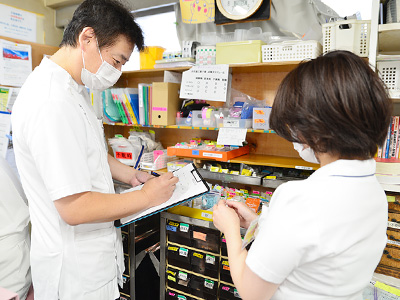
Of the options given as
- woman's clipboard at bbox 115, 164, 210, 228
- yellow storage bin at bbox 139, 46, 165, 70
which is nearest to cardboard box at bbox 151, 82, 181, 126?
yellow storage bin at bbox 139, 46, 165, 70

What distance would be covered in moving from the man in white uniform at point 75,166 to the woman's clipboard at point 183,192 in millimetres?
43

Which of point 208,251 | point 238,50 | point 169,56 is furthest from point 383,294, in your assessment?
point 169,56

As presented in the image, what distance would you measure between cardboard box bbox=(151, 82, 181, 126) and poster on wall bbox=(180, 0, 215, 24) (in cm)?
49


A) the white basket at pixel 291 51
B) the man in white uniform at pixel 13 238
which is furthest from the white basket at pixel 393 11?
the man in white uniform at pixel 13 238

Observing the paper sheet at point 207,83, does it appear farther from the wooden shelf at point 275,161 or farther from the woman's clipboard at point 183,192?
the woman's clipboard at point 183,192

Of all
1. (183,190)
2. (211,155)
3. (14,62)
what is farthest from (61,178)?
(14,62)

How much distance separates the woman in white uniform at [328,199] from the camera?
607 millimetres

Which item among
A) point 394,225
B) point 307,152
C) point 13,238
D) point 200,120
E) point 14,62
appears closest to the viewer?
point 307,152

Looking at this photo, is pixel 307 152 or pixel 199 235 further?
pixel 199 235

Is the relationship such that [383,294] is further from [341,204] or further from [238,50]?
[238,50]

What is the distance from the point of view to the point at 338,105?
2.04ft

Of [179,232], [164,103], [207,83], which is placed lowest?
[179,232]

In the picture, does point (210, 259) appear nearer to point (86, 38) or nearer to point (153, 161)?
point (153, 161)

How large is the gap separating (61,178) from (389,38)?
1.60 meters
